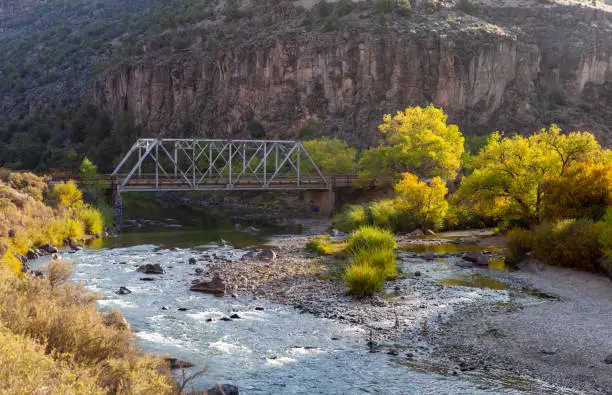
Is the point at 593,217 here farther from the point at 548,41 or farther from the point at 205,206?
the point at 548,41

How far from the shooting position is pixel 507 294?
22656 mm

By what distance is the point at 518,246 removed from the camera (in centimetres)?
2955

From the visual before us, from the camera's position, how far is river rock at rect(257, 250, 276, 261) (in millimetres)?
31172

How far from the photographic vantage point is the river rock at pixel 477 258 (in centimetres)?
2907

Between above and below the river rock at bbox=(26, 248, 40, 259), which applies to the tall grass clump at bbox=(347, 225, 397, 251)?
above

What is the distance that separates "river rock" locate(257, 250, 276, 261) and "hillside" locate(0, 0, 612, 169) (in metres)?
56.8

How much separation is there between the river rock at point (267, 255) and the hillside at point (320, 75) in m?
56.8

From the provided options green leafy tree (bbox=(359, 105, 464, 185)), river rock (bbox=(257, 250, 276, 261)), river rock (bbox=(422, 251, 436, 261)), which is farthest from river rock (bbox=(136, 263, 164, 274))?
green leafy tree (bbox=(359, 105, 464, 185))

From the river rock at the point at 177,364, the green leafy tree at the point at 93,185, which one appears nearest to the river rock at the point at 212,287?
the river rock at the point at 177,364

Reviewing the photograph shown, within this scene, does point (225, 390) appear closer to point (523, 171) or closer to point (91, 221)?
point (523, 171)

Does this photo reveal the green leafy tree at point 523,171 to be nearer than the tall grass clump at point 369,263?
No

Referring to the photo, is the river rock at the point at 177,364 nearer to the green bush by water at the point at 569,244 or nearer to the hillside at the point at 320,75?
the green bush by water at the point at 569,244

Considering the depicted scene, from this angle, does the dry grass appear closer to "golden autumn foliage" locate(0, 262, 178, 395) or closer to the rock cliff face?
"golden autumn foliage" locate(0, 262, 178, 395)

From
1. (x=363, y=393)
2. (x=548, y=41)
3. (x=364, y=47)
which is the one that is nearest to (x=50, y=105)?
(x=364, y=47)
